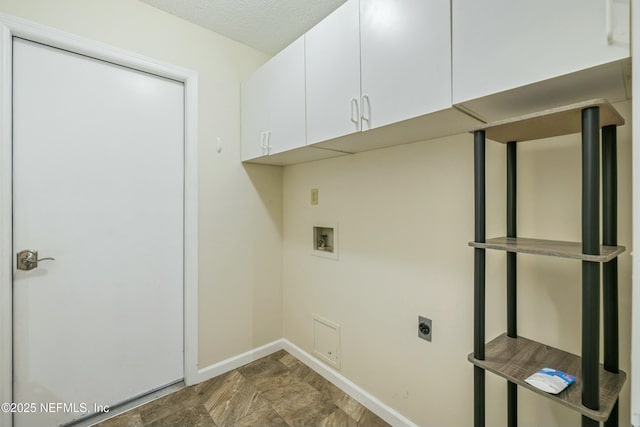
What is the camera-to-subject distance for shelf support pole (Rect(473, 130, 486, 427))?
99cm

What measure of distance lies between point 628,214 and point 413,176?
0.83 m

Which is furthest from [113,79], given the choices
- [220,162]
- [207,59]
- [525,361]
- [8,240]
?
[525,361]

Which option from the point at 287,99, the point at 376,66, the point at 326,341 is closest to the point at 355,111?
the point at 376,66

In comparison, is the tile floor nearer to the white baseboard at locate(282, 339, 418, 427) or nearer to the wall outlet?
the white baseboard at locate(282, 339, 418, 427)

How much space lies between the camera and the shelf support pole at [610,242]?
91 centimetres

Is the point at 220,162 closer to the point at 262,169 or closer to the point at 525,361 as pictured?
the point at 262,169

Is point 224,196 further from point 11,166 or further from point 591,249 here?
point 591,249

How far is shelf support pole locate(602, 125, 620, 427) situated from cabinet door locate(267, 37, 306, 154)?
4.17ft

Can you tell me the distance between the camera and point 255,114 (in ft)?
6.80

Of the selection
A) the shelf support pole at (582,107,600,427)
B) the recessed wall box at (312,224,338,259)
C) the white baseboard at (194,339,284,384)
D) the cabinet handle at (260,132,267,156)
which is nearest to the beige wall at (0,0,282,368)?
the white baseboard at (194,339,284,384)

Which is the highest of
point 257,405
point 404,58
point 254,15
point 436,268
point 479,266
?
point 254,15

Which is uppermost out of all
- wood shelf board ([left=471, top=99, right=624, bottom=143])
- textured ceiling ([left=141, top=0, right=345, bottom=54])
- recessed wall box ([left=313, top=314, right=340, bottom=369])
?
→ textured ceiling ([left=141, top=0, right=345, bottom=54])

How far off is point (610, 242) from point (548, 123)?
1.41ft

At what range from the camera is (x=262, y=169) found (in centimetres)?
240
